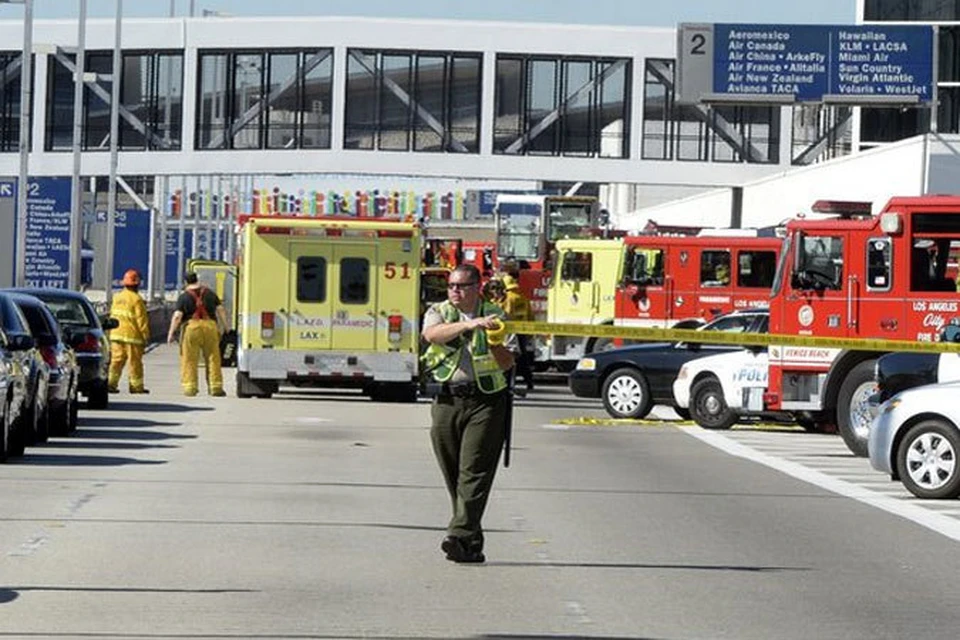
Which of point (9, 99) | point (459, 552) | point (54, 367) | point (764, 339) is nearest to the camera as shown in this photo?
point (459, 552)

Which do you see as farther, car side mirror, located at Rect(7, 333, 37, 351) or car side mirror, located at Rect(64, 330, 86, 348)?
car side mirror, located at Rect(64, 330, 86, 348)

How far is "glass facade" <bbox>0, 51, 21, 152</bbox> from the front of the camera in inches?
2749

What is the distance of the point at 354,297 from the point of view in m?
33.6

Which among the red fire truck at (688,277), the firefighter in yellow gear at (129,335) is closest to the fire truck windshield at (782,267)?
the firefighter in yellow gear at (129,335)

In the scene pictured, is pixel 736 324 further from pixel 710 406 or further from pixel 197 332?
pixel 197 332

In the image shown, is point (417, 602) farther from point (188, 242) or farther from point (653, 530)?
point (188, 242)

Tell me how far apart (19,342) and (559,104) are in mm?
48608

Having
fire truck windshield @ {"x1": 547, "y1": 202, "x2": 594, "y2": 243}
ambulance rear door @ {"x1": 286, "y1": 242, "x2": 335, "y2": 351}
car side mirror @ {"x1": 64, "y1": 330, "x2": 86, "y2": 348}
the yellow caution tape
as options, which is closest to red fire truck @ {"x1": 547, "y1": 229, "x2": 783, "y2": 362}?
ambulance rear door @ {"x1": 286, "y1": 242, "x2": 335, "y2": 351}

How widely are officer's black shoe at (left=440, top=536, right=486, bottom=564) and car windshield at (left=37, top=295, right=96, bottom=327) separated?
17.4 m

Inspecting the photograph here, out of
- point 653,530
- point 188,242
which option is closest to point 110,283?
point 653,530

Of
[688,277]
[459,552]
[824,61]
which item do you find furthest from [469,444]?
[824,61]

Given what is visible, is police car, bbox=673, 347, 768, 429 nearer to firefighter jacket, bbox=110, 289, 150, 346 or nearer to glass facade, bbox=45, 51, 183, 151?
firefighter jacket, bbox=110, 289, 150, 346

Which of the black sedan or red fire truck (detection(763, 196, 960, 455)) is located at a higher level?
red fire truck (detection(763, 196, 960, 455))

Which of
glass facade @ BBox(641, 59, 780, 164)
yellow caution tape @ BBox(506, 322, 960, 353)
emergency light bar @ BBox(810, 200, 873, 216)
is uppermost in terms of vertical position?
glass facade @ BBox(641, 59, 780, 164)
